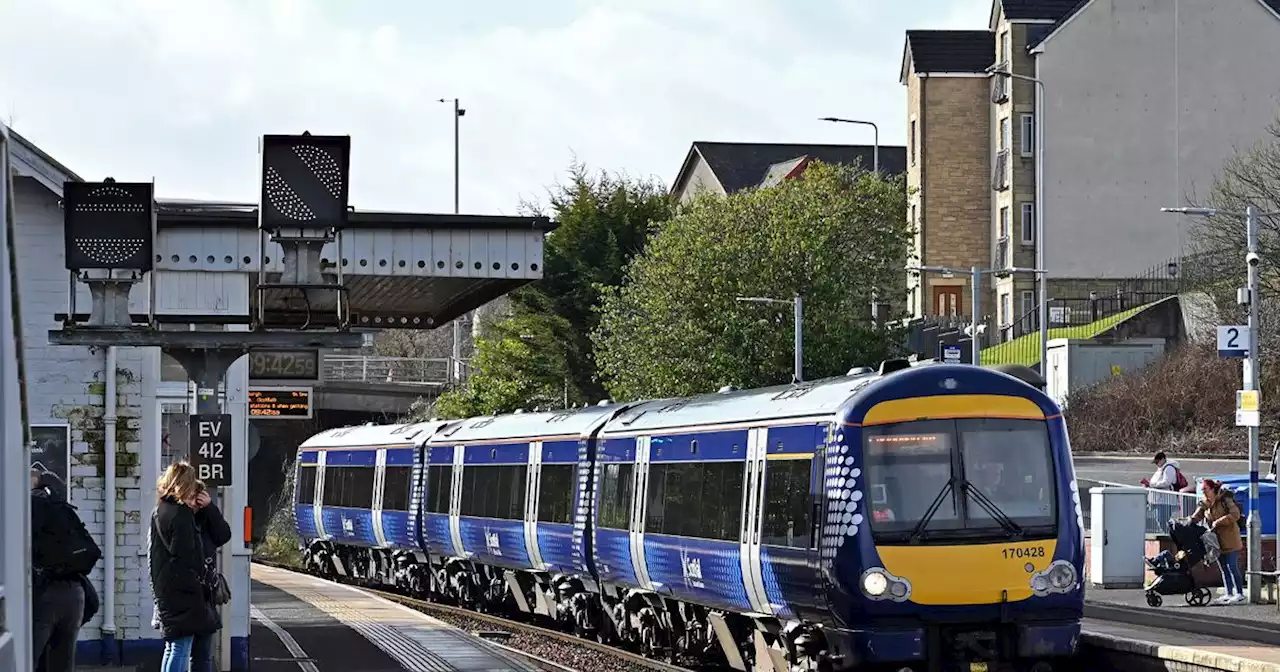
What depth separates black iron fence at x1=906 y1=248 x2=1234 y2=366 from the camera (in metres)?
62.4

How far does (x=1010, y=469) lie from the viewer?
15.8m

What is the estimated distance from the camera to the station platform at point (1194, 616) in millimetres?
20469

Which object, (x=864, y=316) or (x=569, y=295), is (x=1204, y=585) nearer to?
(x=864, y=316)

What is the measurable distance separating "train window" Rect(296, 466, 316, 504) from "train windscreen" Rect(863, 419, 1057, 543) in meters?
29.0

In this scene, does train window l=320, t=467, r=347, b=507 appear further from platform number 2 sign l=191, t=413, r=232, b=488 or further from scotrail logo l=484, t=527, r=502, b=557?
platform number 2 sign l=191, t=413, r=232, b=488

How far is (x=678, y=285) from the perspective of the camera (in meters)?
55.2

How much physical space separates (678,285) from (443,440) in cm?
2298

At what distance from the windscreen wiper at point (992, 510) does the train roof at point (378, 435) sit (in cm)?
1914

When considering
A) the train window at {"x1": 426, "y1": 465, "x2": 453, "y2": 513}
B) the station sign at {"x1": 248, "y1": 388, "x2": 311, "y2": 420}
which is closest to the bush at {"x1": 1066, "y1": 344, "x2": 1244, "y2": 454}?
the station sign at {"x1": 248, "y1": 388, "x2": 311, "y2": 420}

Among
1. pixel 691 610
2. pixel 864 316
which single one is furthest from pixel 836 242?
pixel 691 610

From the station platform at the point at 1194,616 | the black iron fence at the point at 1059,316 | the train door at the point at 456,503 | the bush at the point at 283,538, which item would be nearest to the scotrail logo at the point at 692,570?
the station platform at the point at 1194,616

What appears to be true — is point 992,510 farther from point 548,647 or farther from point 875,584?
point 548,647

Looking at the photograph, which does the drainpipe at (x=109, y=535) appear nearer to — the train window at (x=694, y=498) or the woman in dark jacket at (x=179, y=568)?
the train window at (x=694, y=498)

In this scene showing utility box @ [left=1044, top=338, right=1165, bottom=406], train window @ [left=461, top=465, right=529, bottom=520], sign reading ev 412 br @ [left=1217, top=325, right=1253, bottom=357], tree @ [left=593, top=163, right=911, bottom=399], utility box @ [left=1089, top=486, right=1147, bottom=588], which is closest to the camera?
sign reading ev 412 br @ [left=1217, top=325, right=1253, bottom=357]
